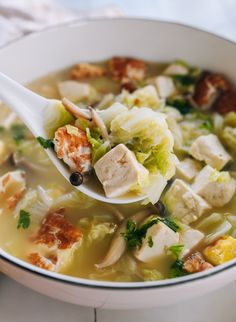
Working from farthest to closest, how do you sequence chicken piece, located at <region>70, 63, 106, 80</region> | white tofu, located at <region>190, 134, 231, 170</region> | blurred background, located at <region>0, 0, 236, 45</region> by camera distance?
1. blurred background, located at <region>0, 0, 236, 45</region>
2. chicken piece, located at <region>70, 63, 106, 80</region>
3. white tofu, located at <region>190, 134, 231, 170</region>

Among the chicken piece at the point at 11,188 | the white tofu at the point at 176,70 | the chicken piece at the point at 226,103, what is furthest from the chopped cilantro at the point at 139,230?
the white tofu at the point at 176,70

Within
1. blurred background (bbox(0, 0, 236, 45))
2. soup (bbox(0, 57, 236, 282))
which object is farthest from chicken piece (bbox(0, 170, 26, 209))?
blurred background (bbox(0, 0, 236, 45))

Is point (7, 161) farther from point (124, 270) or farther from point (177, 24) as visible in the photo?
point (177, 24)

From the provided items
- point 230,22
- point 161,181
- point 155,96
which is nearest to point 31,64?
point 155,96

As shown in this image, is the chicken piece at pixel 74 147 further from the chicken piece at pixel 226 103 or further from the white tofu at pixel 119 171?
the chicken piece at pixel 226 103

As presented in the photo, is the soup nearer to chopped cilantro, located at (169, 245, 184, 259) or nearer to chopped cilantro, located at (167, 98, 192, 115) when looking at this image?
chopped cilantro, located at (169, 245, 184, 259)

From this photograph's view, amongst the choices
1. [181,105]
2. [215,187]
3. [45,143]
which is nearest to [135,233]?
[215,187]
